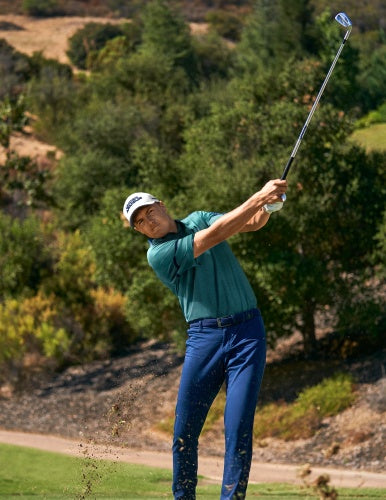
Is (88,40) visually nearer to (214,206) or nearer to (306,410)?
(214,206)

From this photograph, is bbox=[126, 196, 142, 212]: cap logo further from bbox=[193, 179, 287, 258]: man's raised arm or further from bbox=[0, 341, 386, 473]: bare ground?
bbox=[0, 341, 386, 473]: bare ground

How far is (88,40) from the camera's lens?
2489 inches

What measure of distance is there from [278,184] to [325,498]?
5.53ft

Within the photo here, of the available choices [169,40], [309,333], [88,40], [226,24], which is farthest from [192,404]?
[226,24]

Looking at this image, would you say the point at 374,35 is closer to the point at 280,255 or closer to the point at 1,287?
the point at 1,287

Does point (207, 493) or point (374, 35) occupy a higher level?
point (207, 493)

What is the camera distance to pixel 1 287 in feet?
76.9

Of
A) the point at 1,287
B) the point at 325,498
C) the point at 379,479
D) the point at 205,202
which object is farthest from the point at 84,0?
the point at 325,498

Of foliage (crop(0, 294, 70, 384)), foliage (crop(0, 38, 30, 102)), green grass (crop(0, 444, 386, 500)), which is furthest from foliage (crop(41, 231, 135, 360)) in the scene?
foliage (crop(0, 38, 30, 102))

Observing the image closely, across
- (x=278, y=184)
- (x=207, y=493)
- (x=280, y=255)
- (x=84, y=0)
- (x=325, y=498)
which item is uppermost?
(x=278, y=184)

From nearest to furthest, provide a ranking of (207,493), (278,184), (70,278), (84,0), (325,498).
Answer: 1. (325,498)
2. (278,184)
3. (207,493)
4. (70,278)
5. (84,0)

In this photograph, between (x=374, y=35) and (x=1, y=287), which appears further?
(x=374, y=35)

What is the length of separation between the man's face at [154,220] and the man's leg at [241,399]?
0.69m

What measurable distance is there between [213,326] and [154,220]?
695 millimetres
